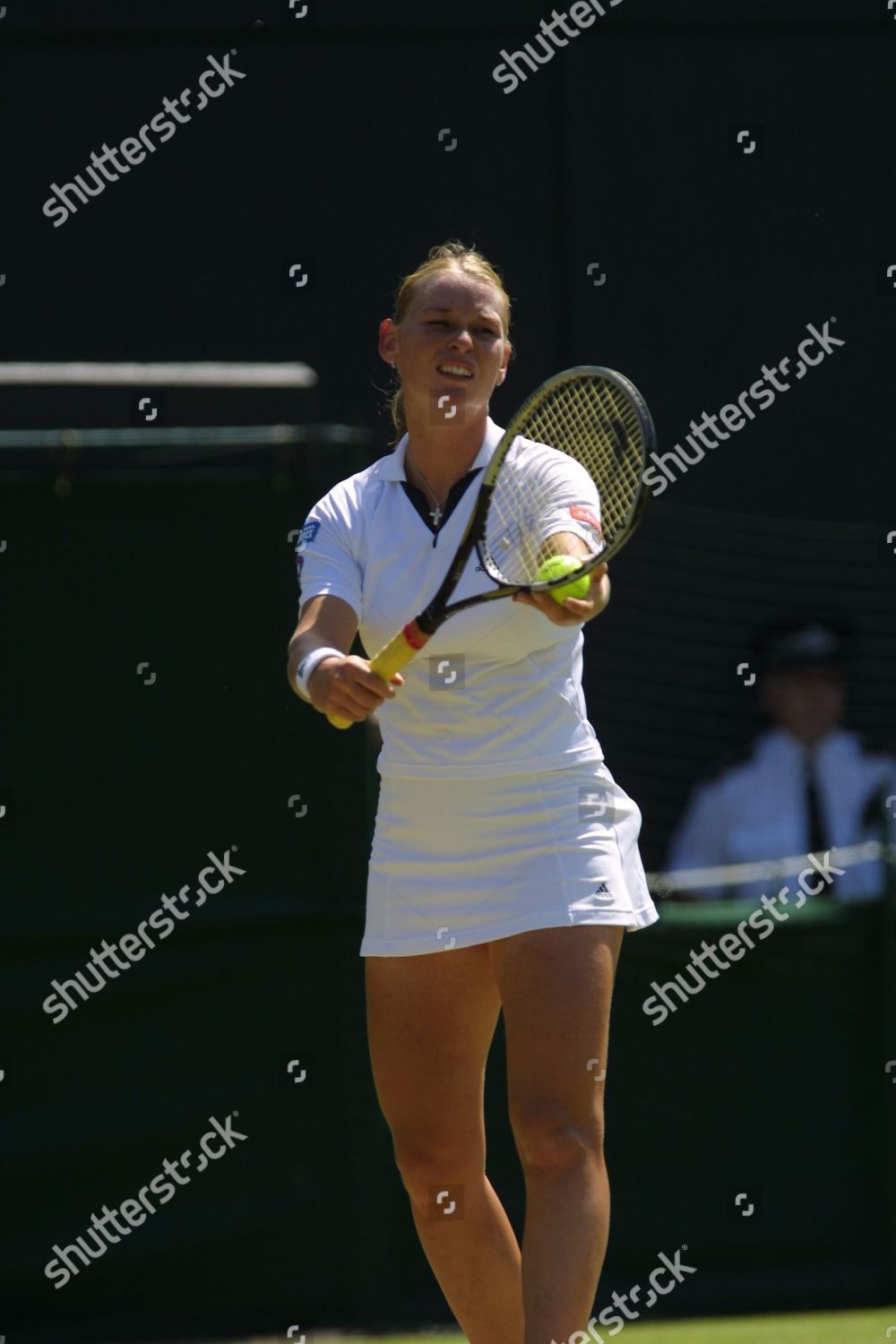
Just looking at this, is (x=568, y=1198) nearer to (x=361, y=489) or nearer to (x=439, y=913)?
(x=439, y=913)

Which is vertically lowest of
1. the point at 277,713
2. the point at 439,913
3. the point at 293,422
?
the point at 439,913

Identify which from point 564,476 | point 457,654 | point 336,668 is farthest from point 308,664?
point 564,476

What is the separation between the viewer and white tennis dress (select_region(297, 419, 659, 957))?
10.7 feet

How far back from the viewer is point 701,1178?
5.09 m

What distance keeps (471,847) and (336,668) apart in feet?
1.45

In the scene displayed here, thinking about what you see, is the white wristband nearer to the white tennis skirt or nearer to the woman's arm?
the woman's arm

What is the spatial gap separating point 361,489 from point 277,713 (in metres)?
1.53

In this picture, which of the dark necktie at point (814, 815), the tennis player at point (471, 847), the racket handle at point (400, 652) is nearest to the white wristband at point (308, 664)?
the tennis player at point (471, 847)

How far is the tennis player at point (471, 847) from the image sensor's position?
3199 mm

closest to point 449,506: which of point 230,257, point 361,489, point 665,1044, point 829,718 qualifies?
point 361,489

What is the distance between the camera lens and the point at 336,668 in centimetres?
305

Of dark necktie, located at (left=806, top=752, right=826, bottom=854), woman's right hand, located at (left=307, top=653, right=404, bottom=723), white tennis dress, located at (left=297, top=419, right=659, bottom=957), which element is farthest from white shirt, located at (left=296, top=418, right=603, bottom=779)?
dark necktie, located at (left=806, top=752, right=826, bottom=854)

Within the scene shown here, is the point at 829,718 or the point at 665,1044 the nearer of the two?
the point at 665,1044

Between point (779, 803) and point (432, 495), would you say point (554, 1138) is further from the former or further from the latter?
point (779, 803)
